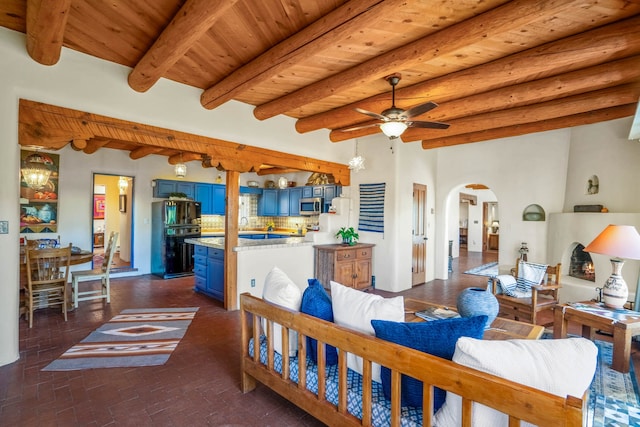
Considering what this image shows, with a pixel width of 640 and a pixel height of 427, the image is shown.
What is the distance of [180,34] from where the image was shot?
2.40m

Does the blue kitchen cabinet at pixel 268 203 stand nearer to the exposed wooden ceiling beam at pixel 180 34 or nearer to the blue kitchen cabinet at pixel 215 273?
the blue kitchen cabinet at pixel 215 273

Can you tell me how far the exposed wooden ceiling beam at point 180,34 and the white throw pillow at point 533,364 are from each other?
2399mm

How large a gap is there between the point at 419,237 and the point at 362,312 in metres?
5.01

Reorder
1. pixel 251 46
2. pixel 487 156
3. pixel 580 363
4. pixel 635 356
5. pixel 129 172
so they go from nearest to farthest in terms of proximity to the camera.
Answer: pixel 580 363
pixel 251 46
pixel 635 356
pixel 487 156
pixel 129 172

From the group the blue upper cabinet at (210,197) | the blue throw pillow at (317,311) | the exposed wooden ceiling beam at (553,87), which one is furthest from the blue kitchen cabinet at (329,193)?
the blue throw pillow at (317,311)

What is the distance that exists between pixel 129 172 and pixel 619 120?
29.2ft

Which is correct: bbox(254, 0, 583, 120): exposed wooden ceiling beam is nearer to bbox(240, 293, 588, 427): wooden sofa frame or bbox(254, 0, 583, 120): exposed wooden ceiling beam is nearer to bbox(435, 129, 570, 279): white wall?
bbox(240, 293, 588, 427): wooden sofa frame

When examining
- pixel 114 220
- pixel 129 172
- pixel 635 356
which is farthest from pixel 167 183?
pixel 635 356

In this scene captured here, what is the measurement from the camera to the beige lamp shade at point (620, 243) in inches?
108

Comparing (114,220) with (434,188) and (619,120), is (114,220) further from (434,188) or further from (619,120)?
(619,120)

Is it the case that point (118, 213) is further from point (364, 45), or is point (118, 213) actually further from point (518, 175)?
point (518, 175)

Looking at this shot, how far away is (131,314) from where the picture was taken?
13.9 feet

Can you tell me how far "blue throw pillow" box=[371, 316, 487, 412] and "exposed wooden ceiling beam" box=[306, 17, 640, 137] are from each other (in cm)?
268

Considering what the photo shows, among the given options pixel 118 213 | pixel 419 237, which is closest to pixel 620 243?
pixel 419 237
